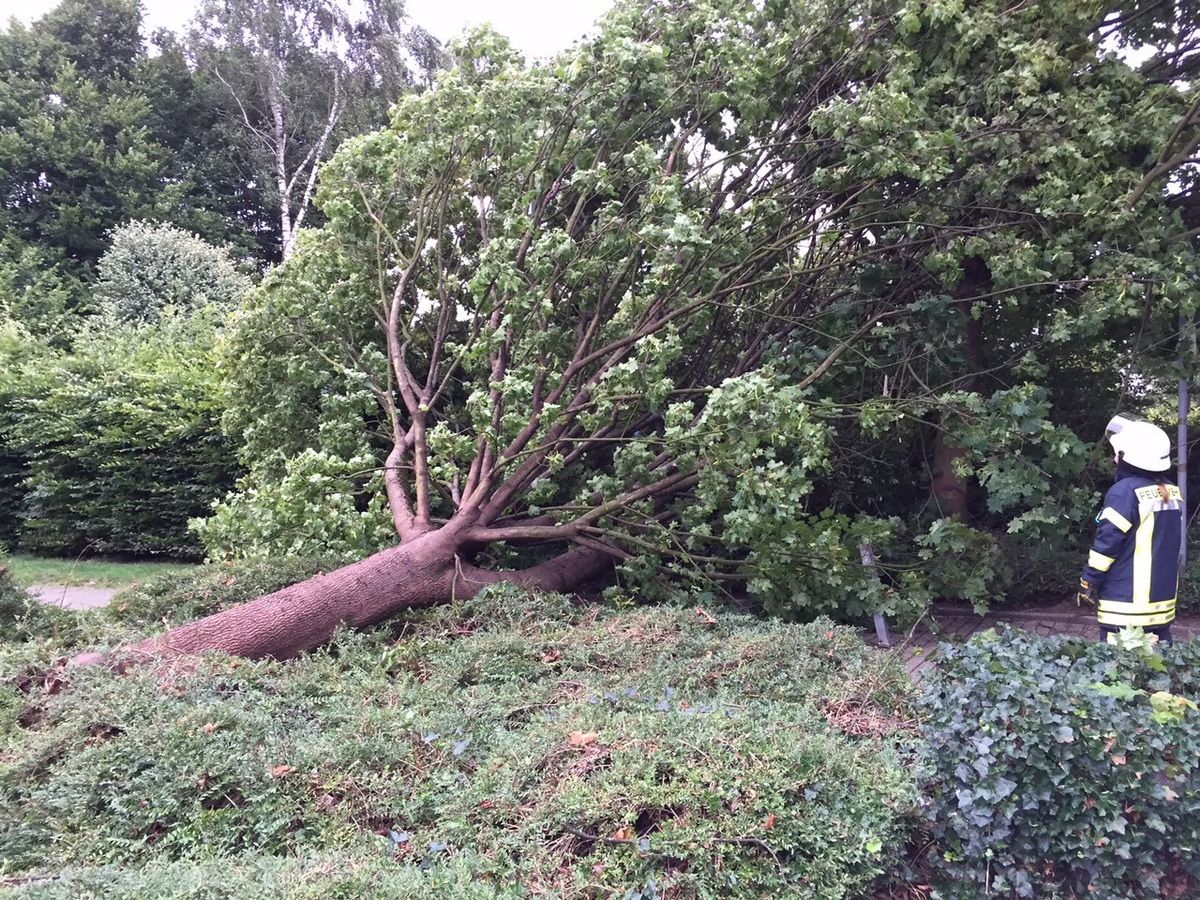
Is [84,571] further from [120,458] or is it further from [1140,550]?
[1140,550]

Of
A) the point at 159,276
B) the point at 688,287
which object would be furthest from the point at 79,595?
the point at 159,276

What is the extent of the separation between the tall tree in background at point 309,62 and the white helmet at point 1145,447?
73.5 feet

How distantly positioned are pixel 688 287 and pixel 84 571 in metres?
8.62

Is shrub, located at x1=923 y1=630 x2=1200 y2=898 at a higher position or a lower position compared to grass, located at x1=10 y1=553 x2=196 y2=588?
higher

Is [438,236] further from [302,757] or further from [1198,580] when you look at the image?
[1198,580]

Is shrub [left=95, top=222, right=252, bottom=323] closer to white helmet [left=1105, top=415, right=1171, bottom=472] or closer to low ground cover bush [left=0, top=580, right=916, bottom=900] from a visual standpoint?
low ground cover bush [left=0, top=580, right=916, bottom=900]

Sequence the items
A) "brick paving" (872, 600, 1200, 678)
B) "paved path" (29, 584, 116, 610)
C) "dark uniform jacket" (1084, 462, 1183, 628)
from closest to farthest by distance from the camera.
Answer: "dark uniform jacket" (1084, 462, 1183, 628)
"brick paving" (872, 600, 1200, 678)
"paved path" (29, 584, 116, 610)

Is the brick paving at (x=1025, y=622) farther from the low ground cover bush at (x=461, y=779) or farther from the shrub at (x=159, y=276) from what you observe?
the shrub at (x=159, y=276)

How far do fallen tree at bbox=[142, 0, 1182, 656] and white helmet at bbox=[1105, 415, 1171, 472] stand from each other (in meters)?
1.22

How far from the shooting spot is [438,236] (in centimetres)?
659

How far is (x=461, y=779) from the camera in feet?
9.39

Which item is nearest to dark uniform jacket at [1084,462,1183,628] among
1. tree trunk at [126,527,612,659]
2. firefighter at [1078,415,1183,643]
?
firefighter at [1078,415,1183,643]

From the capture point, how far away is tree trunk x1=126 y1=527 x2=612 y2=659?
4.25 metres

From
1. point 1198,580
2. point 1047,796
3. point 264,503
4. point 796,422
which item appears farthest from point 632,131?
point 1198,580
